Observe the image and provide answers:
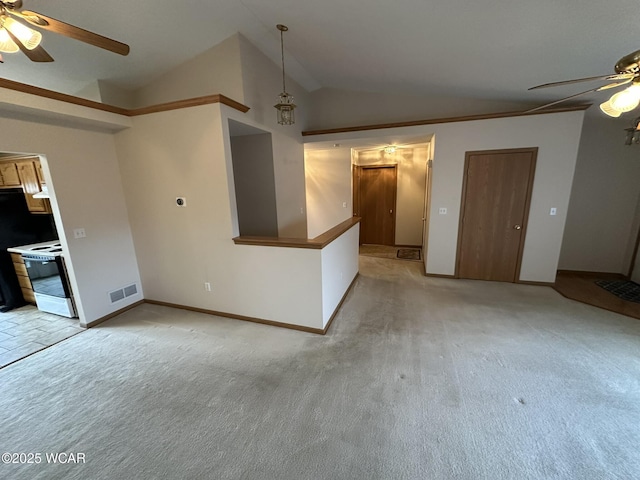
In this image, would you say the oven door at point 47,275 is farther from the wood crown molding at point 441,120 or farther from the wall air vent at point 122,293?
the wood crown molding at point 441,120

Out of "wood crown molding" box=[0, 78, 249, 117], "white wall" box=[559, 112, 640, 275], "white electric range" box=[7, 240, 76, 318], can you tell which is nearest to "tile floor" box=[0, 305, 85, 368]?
"white electric range" box=[7, 240, 76, 318]

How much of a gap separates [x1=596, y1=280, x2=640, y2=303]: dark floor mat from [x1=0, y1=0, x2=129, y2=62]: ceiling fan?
631 cm

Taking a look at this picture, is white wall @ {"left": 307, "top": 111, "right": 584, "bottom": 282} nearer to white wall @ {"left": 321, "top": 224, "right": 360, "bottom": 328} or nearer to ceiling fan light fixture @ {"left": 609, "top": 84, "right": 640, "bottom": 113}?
white wall @ {"left": 321, "top": 224, "right": 360, "bottom": 328}

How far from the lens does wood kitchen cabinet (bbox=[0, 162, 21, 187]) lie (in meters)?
3.58

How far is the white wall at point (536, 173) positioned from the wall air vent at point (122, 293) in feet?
14.2

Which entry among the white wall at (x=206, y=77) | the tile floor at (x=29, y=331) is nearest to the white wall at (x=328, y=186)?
the white wall at (x=206, y=77)

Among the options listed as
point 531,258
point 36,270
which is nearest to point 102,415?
point 36,270

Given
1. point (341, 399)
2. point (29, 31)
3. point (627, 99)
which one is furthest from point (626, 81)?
point (29, 31)

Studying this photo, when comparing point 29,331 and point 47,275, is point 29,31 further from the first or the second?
point 29,331

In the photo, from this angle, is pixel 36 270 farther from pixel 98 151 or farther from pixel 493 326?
pixel 493 326

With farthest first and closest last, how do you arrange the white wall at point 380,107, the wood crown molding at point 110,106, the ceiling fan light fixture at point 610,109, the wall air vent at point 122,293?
the white wall at point 380,107 → the wall air vent at point 122,293 → the wood crown molding at point 110,106 → the ceiling fan light fixture at point 610,109

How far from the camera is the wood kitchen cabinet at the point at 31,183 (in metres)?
3.44

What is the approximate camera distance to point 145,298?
3674mm

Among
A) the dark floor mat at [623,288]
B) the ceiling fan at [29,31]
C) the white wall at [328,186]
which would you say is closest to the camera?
the ceiling fan at [29,31]
